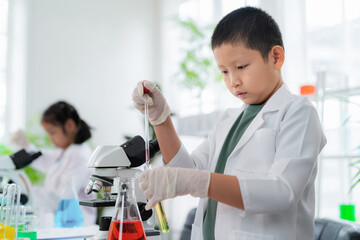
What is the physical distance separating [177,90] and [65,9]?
1587 mm

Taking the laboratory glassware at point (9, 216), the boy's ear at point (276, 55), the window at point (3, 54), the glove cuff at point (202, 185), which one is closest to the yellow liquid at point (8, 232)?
the laboratory glassware at point (9, 216)

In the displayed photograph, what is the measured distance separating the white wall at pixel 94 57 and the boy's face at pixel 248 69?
3794mm

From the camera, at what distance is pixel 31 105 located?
461 cm

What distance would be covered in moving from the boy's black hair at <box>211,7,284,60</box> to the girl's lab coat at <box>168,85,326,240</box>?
145mm

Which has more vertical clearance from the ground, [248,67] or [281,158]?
[248,67]

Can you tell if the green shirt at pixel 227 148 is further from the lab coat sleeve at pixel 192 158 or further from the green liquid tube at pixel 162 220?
the green liquid tube at pixel 162 220

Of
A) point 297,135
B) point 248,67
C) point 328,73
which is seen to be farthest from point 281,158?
point 328,73

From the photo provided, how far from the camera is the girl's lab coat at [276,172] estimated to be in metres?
0.99

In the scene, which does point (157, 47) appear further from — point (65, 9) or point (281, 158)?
point (281, 158)

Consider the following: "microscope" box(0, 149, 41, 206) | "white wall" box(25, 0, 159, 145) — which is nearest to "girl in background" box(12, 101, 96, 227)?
"microscope" box(0, 149, 41, 206)

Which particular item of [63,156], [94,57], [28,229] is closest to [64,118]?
[63,156]

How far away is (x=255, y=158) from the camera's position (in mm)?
1156

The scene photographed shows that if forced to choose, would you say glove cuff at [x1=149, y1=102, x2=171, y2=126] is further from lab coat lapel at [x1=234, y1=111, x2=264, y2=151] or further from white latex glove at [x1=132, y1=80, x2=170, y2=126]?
lab coat lapel at [x1=234, y1=111, x2=264, y2=151]

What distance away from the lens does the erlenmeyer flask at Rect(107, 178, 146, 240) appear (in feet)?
3.25
